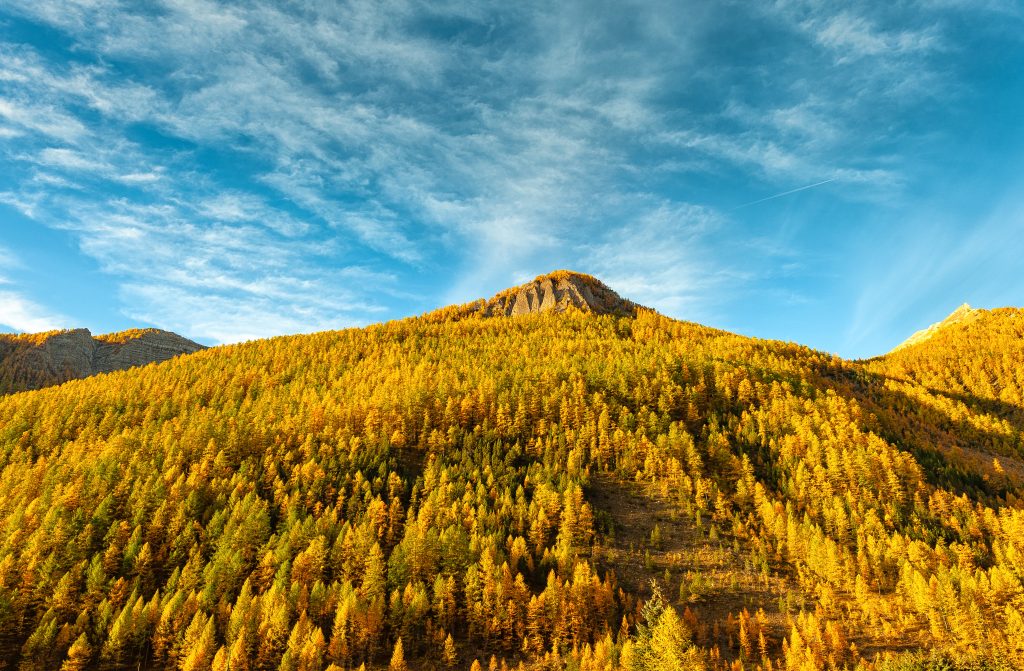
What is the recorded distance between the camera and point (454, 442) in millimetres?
125938

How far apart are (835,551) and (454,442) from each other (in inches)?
3344

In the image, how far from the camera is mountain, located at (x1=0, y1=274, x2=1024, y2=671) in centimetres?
7300

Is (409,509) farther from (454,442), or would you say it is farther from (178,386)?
(178,386)

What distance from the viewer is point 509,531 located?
95.2 metres

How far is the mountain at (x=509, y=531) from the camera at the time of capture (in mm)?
73000

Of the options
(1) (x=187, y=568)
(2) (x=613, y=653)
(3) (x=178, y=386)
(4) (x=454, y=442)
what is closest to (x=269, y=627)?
(1) (x=187, y=568)

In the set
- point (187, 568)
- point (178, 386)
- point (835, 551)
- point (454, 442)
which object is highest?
point (178, 386)

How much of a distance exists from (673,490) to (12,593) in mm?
121939

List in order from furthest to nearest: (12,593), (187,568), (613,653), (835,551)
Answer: (835,551)
(187,568)
(12,593)
(613,653)

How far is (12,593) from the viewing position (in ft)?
246

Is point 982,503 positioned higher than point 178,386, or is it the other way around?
point 178,386

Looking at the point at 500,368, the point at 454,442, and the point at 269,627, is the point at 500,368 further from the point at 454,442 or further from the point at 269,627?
the point at 269,627

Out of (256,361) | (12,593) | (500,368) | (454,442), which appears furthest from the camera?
(256,361)

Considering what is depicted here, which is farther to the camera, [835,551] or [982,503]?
[982,503]
